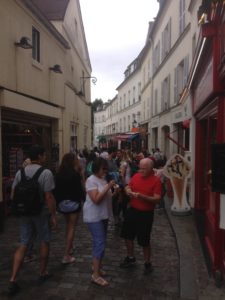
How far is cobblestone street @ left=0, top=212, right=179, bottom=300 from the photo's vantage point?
14.4ft

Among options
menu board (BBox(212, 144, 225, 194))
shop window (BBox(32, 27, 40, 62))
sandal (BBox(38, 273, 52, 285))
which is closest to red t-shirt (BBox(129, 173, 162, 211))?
menu board (BBox(212, 144, 225, 194))

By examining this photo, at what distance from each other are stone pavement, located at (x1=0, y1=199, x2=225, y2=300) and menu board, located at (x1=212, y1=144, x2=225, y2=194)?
4.19 ft

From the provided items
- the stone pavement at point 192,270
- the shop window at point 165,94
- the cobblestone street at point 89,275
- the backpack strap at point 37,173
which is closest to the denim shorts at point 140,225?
the cobblestone street at point 89,275

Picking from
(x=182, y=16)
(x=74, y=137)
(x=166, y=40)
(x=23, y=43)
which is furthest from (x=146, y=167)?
(x=166, y=40)

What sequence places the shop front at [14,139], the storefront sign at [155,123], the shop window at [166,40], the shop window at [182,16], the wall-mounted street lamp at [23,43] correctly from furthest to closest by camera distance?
the storefront sign at [155,123]
the shop window at [166,40]
the shop window at [182,16]
the shop front at [14,139]
the wall-mounted street lamp at [23,43]

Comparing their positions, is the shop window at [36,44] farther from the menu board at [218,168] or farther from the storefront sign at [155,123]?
the storefront sign at [155,123]

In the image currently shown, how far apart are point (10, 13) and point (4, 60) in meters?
1.21

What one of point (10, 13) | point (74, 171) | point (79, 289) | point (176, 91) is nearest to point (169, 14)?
point (176, 91)

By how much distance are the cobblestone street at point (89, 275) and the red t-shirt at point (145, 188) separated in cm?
93

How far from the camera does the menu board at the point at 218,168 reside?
3.97 meters

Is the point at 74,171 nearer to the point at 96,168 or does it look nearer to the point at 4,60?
the point at 96,168

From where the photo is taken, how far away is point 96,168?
4.70 meters

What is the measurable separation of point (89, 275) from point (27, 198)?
1.41m

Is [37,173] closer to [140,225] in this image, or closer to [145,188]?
[145,188]
